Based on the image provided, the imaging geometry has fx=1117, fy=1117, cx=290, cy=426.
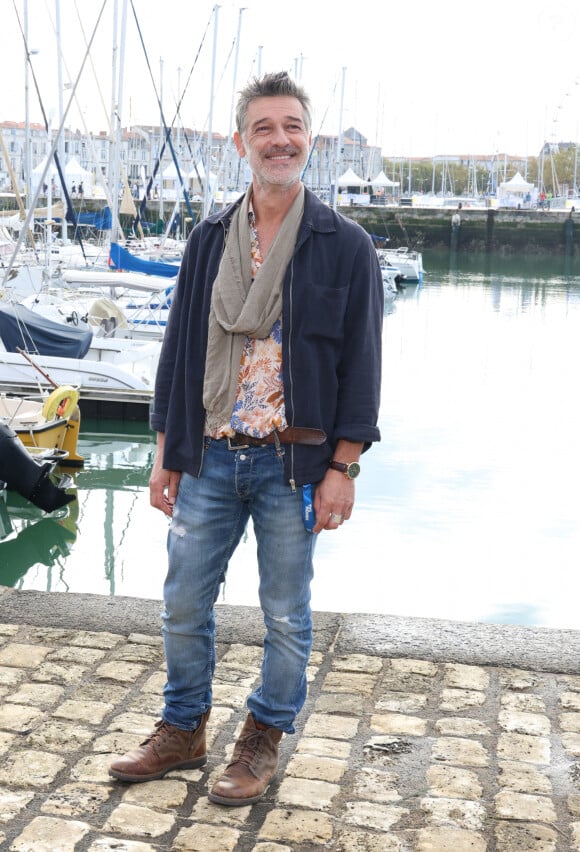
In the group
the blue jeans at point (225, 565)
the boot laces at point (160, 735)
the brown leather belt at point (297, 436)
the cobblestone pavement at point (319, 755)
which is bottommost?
the cobblestone pavement at point (319, 755)

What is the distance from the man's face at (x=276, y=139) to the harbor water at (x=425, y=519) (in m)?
4.90

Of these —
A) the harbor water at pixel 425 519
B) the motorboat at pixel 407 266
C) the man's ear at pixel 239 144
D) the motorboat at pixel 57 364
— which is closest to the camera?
the man's ear at pixel 239 144

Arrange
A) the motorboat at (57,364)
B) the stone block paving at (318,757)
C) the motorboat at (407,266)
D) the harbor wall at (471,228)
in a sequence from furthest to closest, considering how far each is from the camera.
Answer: the harbor wall at (471,228) → the motorboat at (407,266) → the motorboat at (57,364) → the stone block paving at (318,757)

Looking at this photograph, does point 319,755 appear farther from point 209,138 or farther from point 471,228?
point 471,228

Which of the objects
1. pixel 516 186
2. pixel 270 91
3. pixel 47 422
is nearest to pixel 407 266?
pixel 47 422

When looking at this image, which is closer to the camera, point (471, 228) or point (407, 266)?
point (407, 266)

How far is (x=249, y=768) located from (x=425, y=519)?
7625 mm

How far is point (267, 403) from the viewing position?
9.56ft

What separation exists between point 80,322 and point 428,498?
7571 millimetres

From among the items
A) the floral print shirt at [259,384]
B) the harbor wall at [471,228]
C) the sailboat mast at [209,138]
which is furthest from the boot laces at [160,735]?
the harbor wall at [471,228]

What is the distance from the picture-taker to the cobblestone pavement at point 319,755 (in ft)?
9.04

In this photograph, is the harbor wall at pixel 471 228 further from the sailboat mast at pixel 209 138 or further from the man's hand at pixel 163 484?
the man's hand at pixel 163 484

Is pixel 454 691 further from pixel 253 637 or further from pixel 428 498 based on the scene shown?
pixel 428 498

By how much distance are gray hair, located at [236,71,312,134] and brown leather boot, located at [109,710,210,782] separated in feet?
5.40
